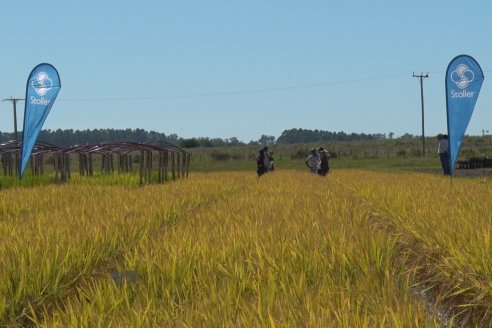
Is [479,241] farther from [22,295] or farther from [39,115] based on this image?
[39,115]

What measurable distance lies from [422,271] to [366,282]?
5.19ft

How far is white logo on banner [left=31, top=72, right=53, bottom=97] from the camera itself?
14.7 meters

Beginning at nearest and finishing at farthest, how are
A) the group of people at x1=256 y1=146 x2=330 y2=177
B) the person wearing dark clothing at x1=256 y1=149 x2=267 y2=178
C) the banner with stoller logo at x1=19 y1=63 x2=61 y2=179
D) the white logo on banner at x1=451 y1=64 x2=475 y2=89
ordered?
the white logo on banner at x1=451 y1=64 x2=475 y2=89
the banner with stoller logo at x1=19 y1=63 x2=61 y2=179
the group of people at x1=256 y1=146 x2=330 y2=177
the person wearing dark clothing at x1=256 y1=149 x2=267 y2=178

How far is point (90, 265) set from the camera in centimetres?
508

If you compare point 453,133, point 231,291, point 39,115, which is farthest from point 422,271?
point 39,115

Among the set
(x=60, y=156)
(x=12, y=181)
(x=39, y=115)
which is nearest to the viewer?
(x=39, y=115)

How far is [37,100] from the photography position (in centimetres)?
1451

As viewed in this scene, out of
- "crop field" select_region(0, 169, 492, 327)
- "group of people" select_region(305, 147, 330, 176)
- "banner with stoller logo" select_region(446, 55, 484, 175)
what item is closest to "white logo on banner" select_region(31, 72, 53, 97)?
"crop field" select_region(0, 169, 492, 327)

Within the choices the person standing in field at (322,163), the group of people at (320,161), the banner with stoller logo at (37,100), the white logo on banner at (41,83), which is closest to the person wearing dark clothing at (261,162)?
the group of people at (320,161)

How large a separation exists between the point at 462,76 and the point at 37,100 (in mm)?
8982

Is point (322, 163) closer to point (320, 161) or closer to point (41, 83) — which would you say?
point (320, 161)

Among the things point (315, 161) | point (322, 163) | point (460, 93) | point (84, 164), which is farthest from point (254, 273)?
point (84, 164)

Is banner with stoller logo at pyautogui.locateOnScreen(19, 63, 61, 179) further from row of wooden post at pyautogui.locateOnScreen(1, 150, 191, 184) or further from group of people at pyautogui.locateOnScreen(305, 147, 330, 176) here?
group of people at pyautogui.locateOnScreen(305, 147, 330, 176)

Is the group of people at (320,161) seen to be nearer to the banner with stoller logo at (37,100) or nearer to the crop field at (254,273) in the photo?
the banner with stoller logo at (37,100)
